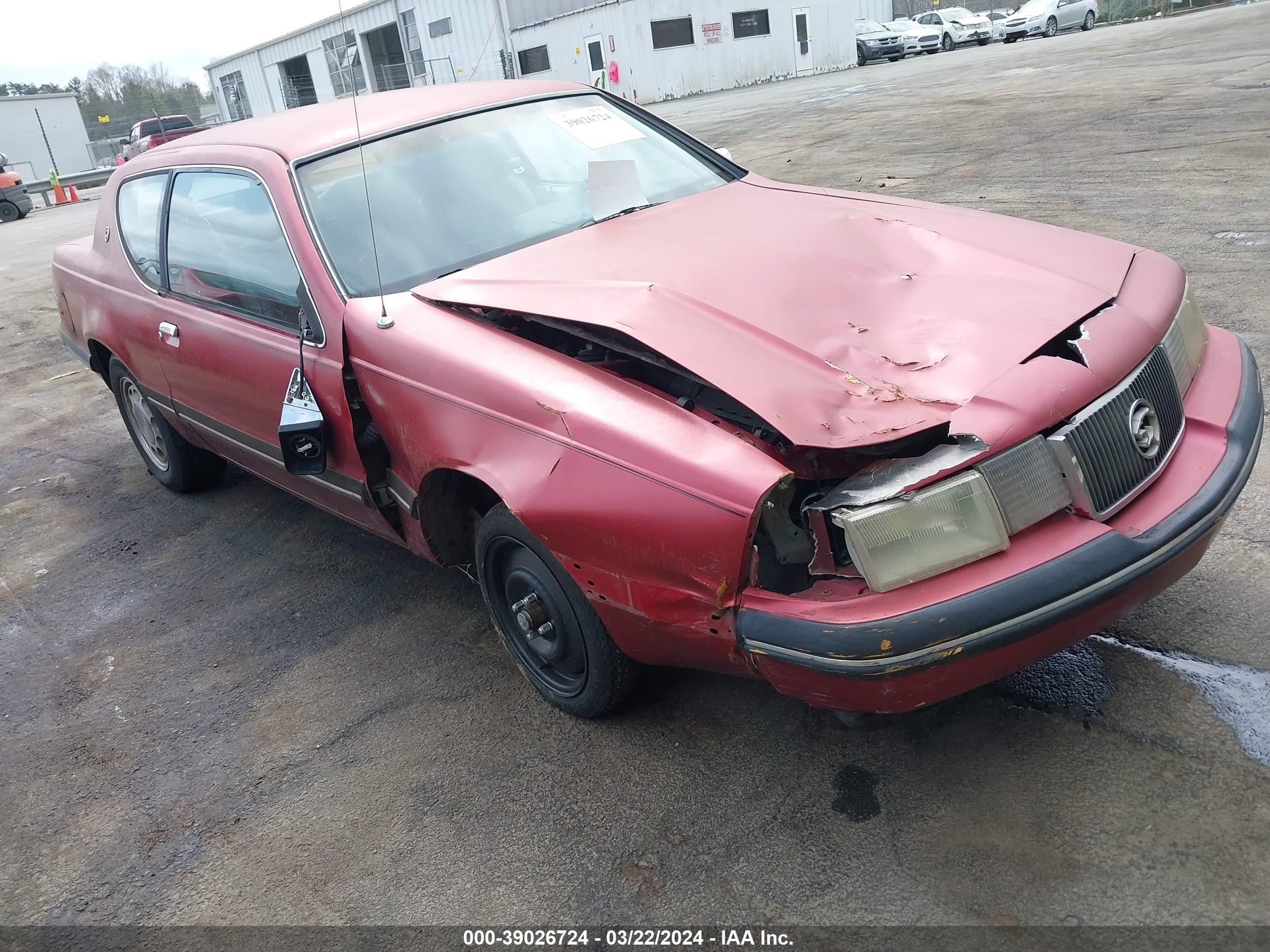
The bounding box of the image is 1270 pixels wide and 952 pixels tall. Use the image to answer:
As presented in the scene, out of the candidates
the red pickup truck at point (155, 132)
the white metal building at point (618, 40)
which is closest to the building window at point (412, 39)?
the white metal building at point (618, 40)

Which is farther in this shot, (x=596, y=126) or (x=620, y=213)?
(x=596, y=126)

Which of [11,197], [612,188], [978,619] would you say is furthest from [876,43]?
[978,619]

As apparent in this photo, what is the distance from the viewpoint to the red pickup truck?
97.6ft

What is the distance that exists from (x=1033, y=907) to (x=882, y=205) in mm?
2247

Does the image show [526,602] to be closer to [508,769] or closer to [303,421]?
[508,769]

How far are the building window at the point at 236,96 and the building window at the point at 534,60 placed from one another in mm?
16119

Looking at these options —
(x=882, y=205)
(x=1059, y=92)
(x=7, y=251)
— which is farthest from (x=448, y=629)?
(x=7, y=251)

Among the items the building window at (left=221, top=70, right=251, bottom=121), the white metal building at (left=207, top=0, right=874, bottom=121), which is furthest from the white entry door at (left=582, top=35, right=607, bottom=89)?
the building window at (left=221, top=70, right=251, bottom=121)

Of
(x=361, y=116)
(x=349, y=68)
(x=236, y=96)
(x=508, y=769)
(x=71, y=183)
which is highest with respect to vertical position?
(x=236, y=96)

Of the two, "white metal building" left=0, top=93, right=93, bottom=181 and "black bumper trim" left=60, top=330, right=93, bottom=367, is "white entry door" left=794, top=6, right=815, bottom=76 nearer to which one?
"white metal building" left=0, top=93, right=93, bottom=181

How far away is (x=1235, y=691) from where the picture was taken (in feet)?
7.87

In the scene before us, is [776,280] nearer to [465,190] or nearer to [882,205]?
[882,205]

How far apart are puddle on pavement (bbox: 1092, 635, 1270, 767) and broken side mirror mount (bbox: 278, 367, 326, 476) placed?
2.41m

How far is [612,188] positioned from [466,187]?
1.65ft
